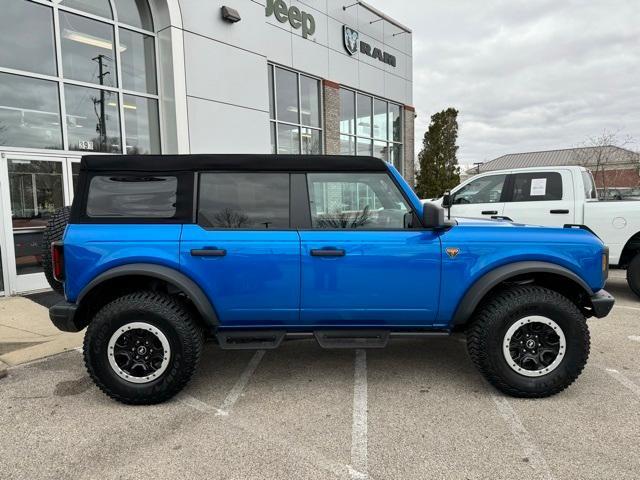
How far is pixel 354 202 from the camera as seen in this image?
11.5ft

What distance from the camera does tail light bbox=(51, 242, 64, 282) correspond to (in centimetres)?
325

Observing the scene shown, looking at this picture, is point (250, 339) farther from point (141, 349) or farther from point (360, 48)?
point (360, 48)

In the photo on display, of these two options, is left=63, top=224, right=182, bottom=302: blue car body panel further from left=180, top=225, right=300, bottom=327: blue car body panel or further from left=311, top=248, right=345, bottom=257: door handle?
left=311, top=248, right=345, bottom=257: door handle

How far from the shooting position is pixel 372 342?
3346 mm

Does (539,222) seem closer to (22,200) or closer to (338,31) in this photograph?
(22,200)

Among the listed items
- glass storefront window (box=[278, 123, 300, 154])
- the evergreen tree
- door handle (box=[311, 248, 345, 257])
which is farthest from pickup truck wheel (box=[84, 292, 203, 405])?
the evergreen tree

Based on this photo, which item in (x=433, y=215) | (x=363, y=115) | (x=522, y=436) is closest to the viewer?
(x=522, y=436)

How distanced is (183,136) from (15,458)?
6870 mm

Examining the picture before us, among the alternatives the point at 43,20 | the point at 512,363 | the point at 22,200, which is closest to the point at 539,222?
the point at 512,363

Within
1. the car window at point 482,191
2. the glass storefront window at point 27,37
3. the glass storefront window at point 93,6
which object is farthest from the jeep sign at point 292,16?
the car window at point 482,191

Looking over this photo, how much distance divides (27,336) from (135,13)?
257 inches

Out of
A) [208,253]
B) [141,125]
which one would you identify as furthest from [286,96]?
[208,253]

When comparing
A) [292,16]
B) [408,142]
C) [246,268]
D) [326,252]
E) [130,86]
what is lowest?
[246,268]

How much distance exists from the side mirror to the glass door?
6.56 m
